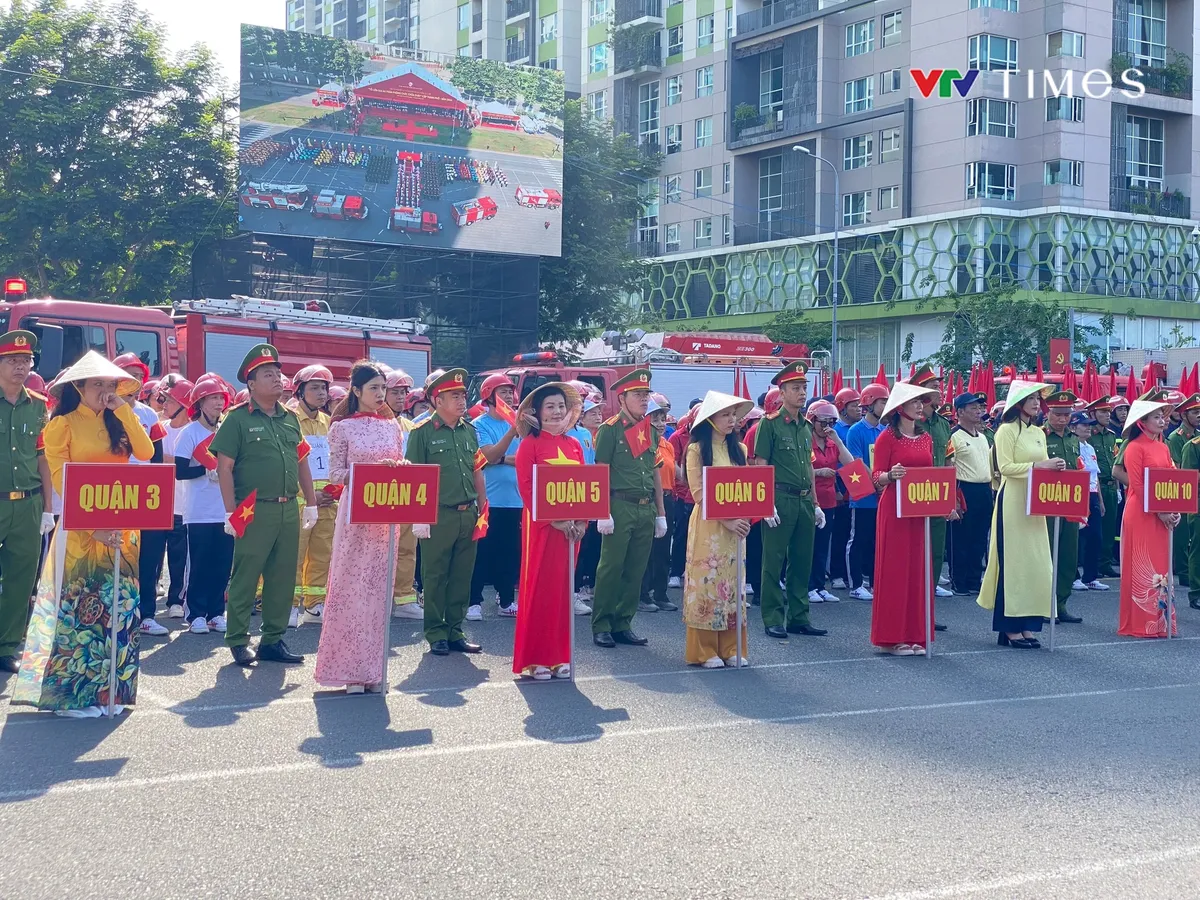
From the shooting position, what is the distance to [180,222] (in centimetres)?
3206

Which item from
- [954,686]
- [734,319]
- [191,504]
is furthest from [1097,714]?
[734,319]

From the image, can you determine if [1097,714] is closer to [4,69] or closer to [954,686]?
[954,686]

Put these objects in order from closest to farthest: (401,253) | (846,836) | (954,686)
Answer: (846,836) → (954,686) → (401,253)

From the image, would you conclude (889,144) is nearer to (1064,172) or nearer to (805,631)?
(1064,172)

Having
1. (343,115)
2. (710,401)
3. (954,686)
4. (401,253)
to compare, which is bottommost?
(954,686)

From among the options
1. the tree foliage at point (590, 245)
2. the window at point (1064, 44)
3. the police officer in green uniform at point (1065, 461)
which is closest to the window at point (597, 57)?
the window at point (1064, 44)

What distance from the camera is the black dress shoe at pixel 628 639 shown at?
11062 mm

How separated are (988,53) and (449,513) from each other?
45867mm

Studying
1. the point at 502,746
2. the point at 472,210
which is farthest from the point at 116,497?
the point at 472,210

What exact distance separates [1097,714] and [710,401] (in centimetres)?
332

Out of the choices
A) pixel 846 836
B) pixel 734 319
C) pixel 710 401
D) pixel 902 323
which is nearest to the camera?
pixel 846 836

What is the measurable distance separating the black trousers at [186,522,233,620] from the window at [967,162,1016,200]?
4476cm

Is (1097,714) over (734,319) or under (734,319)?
under

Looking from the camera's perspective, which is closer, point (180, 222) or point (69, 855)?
point (69, 855)
